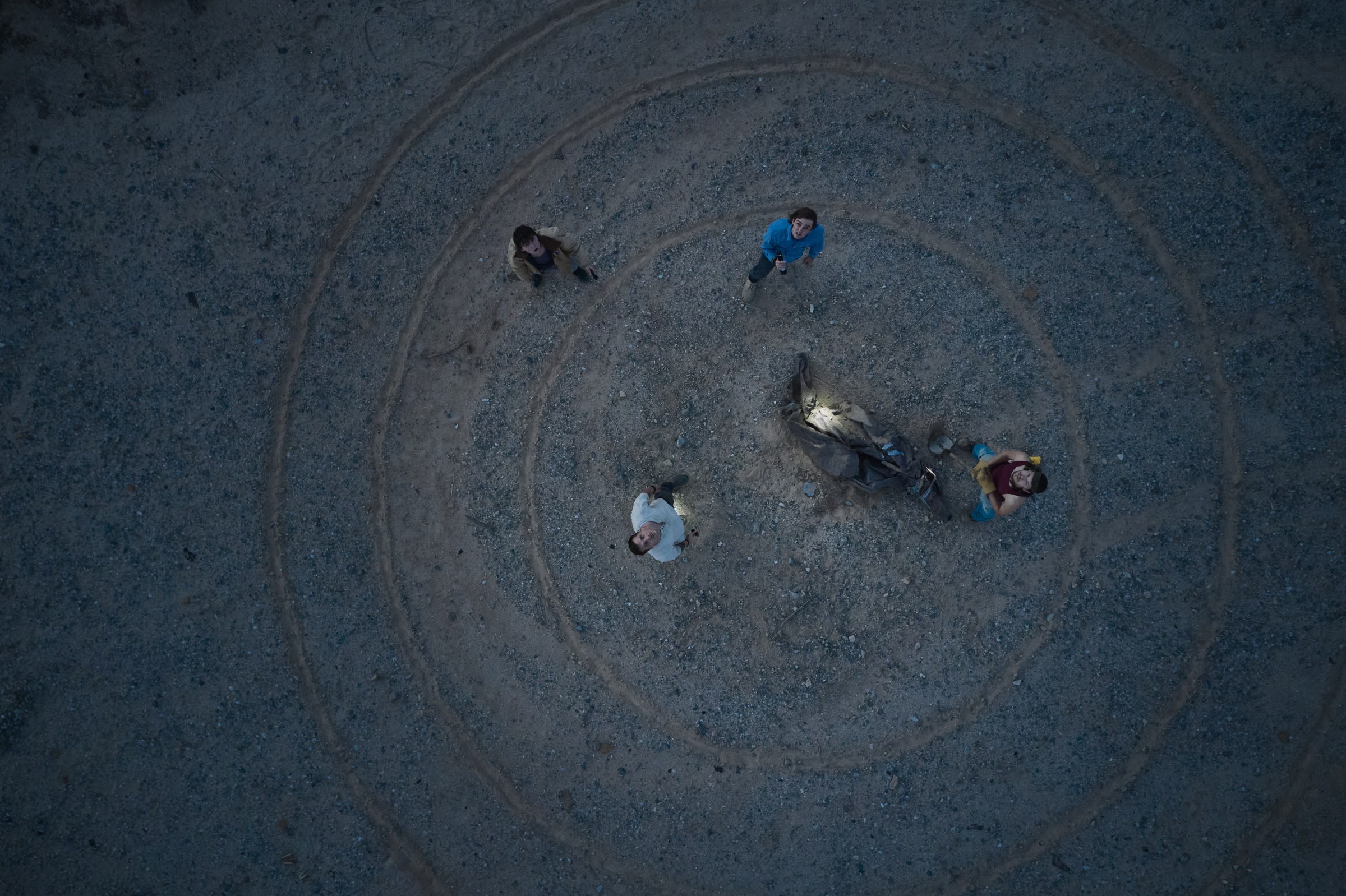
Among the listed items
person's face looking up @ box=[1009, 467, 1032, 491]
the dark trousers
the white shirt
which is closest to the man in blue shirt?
the dark trousers

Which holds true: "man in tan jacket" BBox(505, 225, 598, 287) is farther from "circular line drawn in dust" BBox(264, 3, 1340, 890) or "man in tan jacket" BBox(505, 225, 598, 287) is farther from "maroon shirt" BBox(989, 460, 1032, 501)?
"maroon shirt" BBox(989, 460, 1032, 501)

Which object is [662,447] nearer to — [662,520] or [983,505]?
[662,520]

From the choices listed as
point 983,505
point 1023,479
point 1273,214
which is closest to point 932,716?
point 983,505

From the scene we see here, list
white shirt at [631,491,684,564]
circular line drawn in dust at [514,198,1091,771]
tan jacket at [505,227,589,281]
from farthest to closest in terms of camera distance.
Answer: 1. circular line drawn in dust at [514,198,1091,771]
2. tan jacket at [505,227,589,281]
3. white shirt at [631,491,684,564]

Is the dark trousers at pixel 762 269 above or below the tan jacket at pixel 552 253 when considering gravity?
below

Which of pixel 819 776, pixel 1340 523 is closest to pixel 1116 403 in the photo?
pixel 1340 523

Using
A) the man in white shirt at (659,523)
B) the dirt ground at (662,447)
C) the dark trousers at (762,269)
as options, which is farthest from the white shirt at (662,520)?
the dark trousers at (762,269)

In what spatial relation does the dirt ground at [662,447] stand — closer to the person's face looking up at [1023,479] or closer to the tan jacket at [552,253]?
the tan jacket at [552,253]
